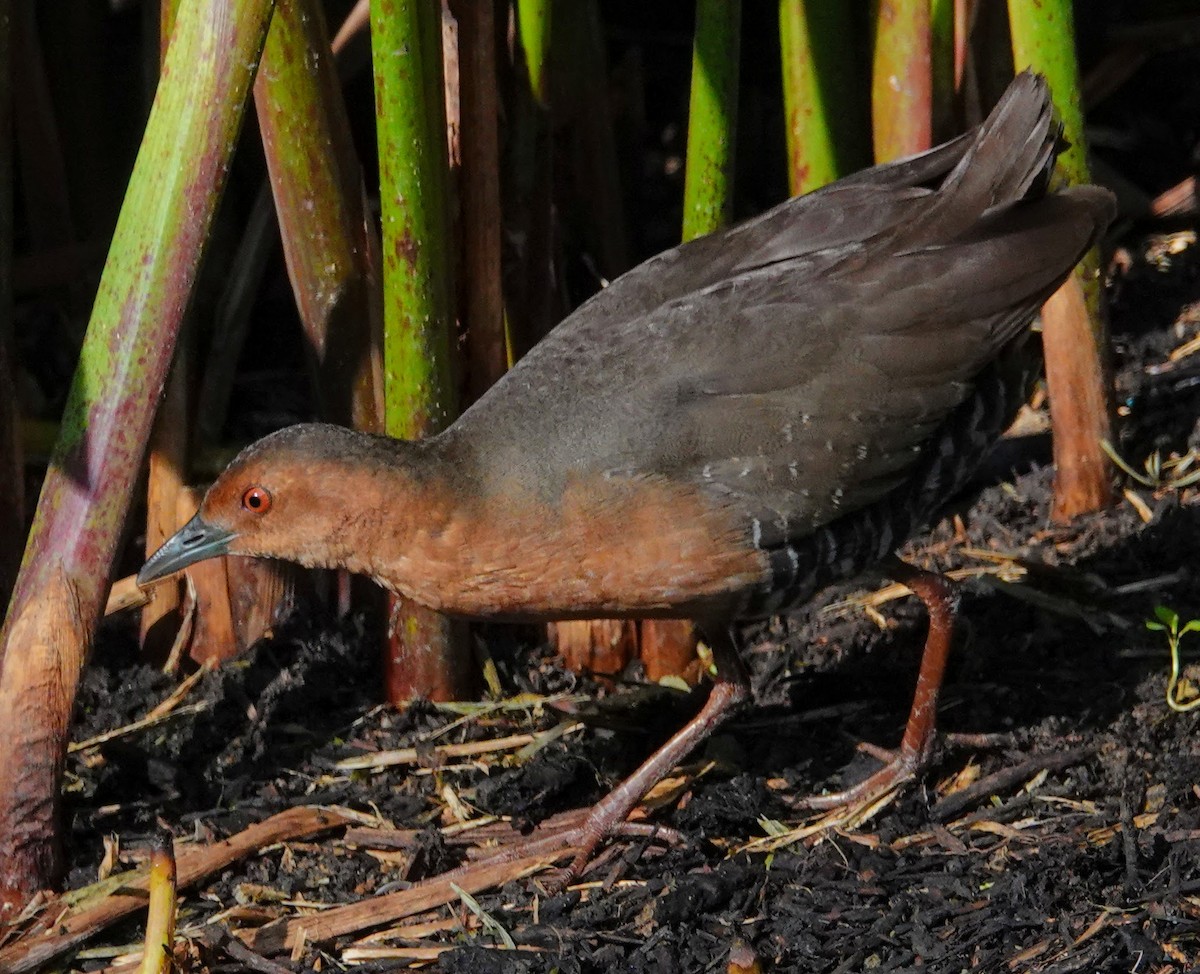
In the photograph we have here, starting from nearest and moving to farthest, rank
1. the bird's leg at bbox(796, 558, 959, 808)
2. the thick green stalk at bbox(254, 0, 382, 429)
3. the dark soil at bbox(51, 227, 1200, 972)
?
1. the dark soil at bbox(51, 227, 1200, 972)
2. the thick green stalk at bbox(254, 0, 382, 429)
3. the bird's leg at bbox(796, 558, 959, 808)

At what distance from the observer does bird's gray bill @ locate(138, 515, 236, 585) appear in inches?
159

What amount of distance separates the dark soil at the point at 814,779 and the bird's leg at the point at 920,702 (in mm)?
67

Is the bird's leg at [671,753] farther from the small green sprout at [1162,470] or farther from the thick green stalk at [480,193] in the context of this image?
the small green sprout at [1162,470]

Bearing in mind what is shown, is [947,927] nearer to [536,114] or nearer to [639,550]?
[639,550]

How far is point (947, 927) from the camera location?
3619mm

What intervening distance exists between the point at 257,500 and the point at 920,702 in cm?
182

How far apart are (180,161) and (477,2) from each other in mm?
1065

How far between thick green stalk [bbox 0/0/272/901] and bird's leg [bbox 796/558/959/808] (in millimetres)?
1893

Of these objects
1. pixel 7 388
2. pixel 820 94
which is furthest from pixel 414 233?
pixel 820 94

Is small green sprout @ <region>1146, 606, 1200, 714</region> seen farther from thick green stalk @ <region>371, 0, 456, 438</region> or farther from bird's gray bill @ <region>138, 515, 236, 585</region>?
bird's gray bill @ <region>138, 515, 236, 585</region>

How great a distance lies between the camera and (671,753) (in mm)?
4227

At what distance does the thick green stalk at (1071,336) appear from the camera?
456cm

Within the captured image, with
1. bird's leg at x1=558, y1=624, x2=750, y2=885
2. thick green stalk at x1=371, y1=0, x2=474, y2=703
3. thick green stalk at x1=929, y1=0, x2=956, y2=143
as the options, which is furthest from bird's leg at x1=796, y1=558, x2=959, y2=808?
thick green stalk at x1=929, y1=0, x2=956, y2=143

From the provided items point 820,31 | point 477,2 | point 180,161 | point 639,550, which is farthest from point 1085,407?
point 180,161
